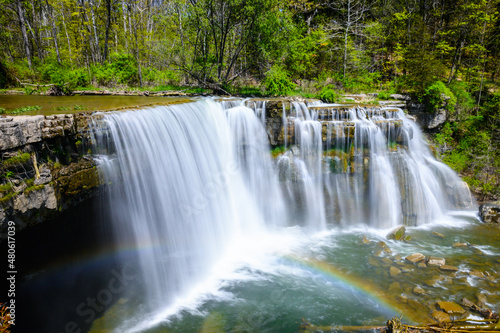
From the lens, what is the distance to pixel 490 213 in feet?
36.2

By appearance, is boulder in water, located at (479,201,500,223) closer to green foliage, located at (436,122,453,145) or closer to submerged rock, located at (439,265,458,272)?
submerged rock, located at (439,265,458,272)

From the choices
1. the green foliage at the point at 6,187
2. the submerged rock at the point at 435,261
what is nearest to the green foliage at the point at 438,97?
the submerged rock at the point at 435,261

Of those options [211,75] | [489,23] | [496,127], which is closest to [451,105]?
[496,127]

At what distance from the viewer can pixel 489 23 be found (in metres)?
18.5

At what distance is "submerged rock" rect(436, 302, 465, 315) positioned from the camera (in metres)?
6.26

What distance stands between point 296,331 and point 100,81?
62.3 ft

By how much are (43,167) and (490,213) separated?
48.6ft

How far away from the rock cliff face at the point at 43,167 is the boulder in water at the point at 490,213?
13814mm

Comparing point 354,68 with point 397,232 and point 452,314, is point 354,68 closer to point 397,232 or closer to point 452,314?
point 397,232

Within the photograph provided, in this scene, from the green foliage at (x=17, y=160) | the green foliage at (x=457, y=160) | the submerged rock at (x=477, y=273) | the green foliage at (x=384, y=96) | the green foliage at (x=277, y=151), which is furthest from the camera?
the green foliage at (x=384, y=96)

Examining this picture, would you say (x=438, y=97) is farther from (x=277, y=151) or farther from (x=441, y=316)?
(x=441, y=316)

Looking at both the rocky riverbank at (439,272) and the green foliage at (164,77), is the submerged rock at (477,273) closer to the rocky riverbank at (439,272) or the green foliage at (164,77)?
the rocky riverbank at (439,272)

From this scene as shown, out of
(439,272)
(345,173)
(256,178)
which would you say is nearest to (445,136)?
(345,173)

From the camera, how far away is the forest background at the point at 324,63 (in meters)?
15.9
